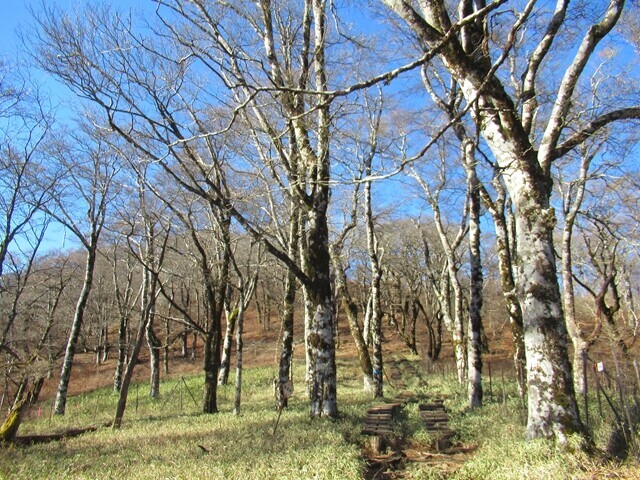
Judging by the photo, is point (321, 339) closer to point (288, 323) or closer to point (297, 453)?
point (297, 453)

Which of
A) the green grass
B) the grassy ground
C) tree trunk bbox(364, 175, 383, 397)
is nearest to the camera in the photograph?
the grassy ground

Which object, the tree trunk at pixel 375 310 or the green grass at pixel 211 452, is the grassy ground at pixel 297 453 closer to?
the green grass at pixel 211 452

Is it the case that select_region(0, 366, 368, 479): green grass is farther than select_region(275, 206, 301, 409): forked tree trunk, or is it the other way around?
select_region(275, 206, 301, 409): forked tree trunk

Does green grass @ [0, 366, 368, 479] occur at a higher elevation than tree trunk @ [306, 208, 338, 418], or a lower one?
lower

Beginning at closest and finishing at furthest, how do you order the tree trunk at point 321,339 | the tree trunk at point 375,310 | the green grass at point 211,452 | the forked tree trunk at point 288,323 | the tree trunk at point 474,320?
1. the green grass at point 211,452
2. the tree trunk at point 321,339
3. the tree trunk at point 474,320
4. the forked tree trunk at point 288,323
5. the tree trunk at point 375,310

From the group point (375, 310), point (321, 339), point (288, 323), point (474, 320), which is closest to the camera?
point (321, 339)

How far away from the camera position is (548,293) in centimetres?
542

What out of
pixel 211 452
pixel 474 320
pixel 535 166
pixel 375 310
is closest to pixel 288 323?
pixel 375 310

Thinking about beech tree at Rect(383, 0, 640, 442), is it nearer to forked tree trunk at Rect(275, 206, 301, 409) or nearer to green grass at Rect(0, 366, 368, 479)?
green grass at Rect(0, 366, 368, 479)

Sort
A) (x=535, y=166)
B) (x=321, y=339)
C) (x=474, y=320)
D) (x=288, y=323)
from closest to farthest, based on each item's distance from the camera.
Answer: (x=535, y=166) < (x=321, y=339) < (x=474, y=320) < (x=288, y=323)

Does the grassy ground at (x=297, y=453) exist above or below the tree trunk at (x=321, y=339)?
below

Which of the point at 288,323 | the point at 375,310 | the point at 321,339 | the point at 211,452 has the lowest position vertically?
the point at 211,452

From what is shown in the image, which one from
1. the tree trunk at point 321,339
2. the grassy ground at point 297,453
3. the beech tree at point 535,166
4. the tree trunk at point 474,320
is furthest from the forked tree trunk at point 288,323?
the beech tree at point 535,166

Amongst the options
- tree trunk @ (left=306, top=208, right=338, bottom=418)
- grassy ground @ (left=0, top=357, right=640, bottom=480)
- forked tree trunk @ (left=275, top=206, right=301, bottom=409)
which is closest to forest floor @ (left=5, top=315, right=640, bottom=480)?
grassy ground @ (left=0, top=357, right=640, bottom=480)
